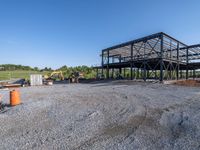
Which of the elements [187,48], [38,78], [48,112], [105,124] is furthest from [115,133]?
[187,48]

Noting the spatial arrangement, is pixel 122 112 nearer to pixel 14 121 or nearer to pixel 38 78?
pixel 14 121

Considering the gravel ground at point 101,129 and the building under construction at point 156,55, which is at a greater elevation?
the building under construction at point 156,55

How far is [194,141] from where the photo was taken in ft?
12.0

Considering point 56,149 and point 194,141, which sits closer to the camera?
point 56,149

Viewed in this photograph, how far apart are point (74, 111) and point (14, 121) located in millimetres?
2316

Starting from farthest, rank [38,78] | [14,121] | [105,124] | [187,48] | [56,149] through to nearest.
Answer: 1. [187,48]
2. [38,78]
3. [14,121]
4. [105,124]
5. [56,149]

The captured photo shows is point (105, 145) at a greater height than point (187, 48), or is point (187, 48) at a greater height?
point (187, 48)

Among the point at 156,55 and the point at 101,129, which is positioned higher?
the point at 156,55

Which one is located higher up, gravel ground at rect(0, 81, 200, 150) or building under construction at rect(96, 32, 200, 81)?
building under construction at rect(96, 32, 200, 81)

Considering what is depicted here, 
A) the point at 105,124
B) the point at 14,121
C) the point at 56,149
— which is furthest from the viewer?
the point at 14,121

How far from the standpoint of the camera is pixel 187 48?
24.2 meters

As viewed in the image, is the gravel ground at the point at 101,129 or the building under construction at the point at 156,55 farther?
the building under construction at the point at 156,55

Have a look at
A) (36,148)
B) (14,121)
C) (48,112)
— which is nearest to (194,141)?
(36,148)

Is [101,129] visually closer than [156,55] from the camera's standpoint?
Yes
